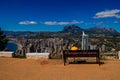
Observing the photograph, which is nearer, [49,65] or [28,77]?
[28,77]

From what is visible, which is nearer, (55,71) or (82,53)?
(55,71)

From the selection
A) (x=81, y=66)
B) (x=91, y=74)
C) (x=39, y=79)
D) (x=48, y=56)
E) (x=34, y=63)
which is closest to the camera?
(x=39, y=79)

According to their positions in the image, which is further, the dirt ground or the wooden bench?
the wooden bench

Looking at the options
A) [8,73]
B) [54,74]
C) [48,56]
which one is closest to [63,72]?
[54,74]

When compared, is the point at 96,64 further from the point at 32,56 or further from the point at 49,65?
the point at 32,56

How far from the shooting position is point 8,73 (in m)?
11.7

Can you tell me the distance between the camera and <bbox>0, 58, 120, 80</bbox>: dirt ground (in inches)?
426

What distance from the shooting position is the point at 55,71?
39.6ft

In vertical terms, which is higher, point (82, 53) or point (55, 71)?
point (82, 53)

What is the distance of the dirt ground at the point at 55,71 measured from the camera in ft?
35.5

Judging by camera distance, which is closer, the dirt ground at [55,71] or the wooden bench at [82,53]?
the dirt ground at [55,71]

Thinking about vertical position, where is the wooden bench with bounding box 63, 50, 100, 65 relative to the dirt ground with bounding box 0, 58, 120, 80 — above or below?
above

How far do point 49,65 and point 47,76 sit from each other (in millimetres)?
A: 2804

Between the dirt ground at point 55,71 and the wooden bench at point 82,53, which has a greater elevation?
the wooden bench at point 82,53
